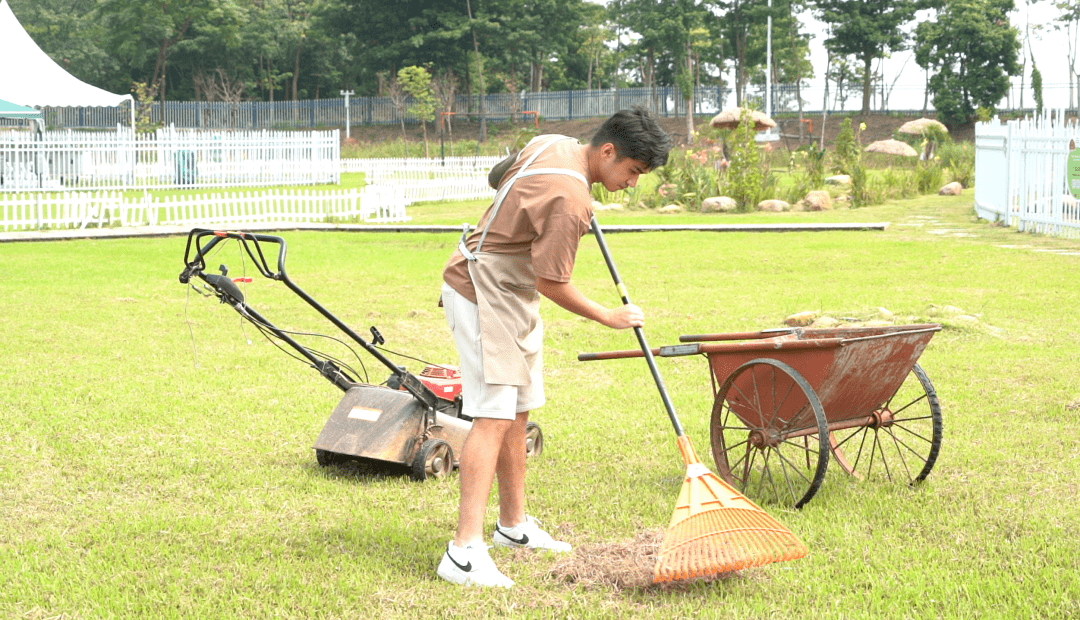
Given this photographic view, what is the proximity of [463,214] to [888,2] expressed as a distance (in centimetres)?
3769

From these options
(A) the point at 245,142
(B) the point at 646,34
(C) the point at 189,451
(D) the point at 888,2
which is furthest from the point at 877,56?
(C) the point at 189,451

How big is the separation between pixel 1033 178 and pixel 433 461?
49.2 ft

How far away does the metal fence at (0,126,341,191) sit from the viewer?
26.5m

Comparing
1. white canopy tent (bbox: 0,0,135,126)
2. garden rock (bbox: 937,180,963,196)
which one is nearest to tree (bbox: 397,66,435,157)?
white canopy tent (bbox: 0,0,135,126)

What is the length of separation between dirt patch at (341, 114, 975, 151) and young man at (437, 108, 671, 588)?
1675 inches

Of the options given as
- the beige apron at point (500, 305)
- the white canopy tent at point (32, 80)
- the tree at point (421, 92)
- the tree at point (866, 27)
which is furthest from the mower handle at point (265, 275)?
the tree at point (866, 27)

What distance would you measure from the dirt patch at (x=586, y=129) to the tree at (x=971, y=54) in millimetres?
1395

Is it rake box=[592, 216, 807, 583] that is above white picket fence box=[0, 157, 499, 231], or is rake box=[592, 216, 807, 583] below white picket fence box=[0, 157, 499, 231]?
below

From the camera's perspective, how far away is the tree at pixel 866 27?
5297 centimetres

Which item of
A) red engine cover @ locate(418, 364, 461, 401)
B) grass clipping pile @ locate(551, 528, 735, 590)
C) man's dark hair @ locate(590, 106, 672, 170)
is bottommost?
grass clipping pile @ locate(551, 528, 735, 590)

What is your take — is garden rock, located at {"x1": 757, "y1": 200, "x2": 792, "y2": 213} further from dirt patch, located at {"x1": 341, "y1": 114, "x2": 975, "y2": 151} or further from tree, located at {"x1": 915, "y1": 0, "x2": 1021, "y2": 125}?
tree, located at {"x1": 915, "y1": 0, "x2": 1021, "y2": 125}

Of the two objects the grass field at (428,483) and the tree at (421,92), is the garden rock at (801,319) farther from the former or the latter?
the tree at (421,92)

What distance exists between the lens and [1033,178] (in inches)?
677

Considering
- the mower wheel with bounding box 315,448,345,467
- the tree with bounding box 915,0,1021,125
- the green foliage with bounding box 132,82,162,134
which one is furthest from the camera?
the tree with bounding box 915,0,1021,125
